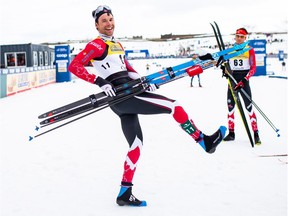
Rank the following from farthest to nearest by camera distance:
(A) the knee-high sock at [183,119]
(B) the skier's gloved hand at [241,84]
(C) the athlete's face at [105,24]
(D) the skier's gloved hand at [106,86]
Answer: (B) the skier's gloved hand at [241,84], (C) the athlete's face at [105,24], (A) the knee-high sock at [183,119], (D) the skier's gloved hand at [106,86]

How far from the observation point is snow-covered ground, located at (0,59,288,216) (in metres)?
2.90

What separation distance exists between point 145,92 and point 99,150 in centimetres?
228

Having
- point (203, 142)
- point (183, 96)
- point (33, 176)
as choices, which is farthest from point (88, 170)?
point (183, 96)

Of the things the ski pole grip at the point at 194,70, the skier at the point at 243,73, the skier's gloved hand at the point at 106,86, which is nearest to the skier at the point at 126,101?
the skier's gloved hand at the point at 106,86

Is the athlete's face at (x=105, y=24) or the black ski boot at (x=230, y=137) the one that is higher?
the athlete's face at (x=105, y=24)

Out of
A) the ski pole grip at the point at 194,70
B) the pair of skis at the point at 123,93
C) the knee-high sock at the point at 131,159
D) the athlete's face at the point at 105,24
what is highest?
the athlete's face at the point at 105,24

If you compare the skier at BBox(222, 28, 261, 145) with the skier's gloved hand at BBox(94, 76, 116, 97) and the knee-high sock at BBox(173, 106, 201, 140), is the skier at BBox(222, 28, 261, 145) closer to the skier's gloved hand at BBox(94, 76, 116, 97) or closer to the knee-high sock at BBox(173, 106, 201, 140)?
the knee-high sock at BBox(173, 106, 201, 140)

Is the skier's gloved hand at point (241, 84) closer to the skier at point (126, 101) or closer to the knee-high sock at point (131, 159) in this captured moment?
the skier at point (126, 101)

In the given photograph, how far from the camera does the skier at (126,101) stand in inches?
112

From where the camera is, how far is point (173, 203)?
2.97m

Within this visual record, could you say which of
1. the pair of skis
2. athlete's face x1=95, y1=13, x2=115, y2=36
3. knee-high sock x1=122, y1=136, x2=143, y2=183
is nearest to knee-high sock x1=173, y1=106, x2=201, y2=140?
the pair of skis

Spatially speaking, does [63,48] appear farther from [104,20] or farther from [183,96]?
[104,20]

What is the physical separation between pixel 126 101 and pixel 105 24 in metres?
0.77

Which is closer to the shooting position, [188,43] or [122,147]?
[122,147]
